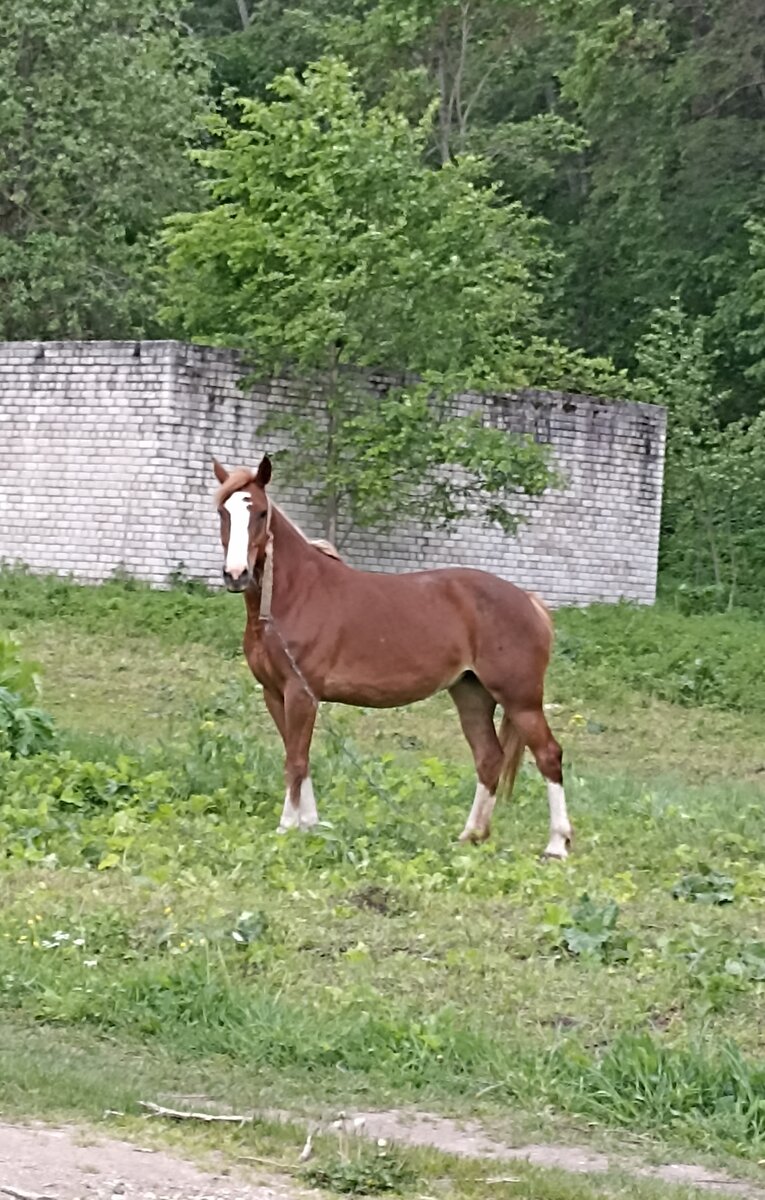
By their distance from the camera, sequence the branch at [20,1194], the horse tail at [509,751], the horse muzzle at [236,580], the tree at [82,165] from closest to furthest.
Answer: the branch at [20,1194], the horse muzzle at [236,580], the horse tail at [509,751], the tree at [82,165]

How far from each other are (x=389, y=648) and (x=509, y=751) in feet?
3.08

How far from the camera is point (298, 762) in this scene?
33.6 feet

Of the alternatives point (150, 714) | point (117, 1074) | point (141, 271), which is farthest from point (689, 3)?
point (117, 1074)

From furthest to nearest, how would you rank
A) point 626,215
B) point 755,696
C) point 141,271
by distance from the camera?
point 626,215 → point 141,271 → point 755,696

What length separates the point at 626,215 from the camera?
34.5 meters

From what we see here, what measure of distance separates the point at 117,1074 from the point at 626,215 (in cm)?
3000

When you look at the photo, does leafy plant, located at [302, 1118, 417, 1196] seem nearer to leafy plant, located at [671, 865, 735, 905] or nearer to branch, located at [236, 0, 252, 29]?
leafy plant, located at [671, 865, 735, 905]

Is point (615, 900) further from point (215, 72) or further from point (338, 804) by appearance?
point (215, 72)

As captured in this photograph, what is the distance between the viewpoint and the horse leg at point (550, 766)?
406 inches

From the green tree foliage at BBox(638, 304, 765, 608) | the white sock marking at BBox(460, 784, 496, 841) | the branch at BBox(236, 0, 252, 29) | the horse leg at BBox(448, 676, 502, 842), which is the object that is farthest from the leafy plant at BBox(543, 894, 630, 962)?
the branch at BBox(236, 0, 252, 29)

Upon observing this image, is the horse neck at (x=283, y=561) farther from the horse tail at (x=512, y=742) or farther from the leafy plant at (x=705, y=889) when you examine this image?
the leafy plant at (x=705, y=889)

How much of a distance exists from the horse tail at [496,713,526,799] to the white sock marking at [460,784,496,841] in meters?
0.28

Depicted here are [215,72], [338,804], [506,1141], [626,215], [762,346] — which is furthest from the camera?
[215,72]

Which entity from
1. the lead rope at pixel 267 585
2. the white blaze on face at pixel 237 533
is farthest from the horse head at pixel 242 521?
the lead rope at pixel 267 585
